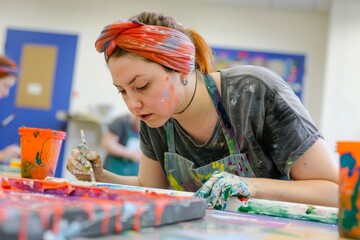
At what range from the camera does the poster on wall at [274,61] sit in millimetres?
6090

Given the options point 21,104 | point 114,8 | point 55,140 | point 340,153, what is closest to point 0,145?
point 21,104

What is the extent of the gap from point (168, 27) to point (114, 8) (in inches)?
197

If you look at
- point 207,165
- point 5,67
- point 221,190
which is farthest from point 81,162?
point 5,67

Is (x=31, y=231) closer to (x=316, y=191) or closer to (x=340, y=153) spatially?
(x=340, y=153)

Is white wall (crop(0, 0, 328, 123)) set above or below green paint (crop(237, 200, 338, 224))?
above

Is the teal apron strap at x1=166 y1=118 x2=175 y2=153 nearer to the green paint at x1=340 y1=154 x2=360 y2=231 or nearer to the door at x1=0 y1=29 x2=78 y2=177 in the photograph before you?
the green paint at x1=340 y1=154 x2=360 y2=231

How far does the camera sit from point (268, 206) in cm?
133

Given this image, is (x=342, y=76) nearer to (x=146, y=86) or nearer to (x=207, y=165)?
(x=207, y=165)

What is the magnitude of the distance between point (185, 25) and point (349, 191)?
18.0 ft

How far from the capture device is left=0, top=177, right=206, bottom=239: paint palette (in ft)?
1.92

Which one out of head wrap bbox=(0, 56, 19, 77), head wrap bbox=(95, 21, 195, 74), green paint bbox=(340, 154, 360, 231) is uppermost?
head wrap bbox=(0, 56, 19, 77)

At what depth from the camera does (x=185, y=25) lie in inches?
247

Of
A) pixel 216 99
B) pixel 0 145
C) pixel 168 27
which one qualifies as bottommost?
pixel 0 145

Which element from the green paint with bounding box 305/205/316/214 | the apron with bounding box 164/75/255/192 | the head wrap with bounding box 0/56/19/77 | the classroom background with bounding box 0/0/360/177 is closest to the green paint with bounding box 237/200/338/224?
the green paint with bounding box 305/205/316/214
